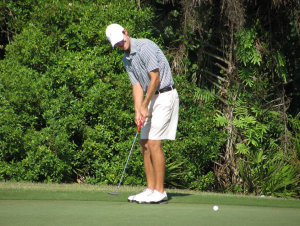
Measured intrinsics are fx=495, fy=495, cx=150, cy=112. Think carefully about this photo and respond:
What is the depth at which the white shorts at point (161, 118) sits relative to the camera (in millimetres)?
5664

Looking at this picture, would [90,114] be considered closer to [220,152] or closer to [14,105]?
[14,105]

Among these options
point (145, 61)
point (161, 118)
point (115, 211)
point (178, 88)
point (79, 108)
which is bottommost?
point (115, 211)

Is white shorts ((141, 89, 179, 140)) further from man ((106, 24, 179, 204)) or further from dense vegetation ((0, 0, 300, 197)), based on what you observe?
dense vegetation ((0, 0, 300, 197))

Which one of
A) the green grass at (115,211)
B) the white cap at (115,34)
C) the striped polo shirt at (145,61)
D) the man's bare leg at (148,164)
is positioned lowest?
the green grass at (115,211)

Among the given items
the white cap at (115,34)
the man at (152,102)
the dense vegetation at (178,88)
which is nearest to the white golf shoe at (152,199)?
the man at (152,102)

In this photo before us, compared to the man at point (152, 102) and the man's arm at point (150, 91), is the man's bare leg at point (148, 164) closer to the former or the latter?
the man at point (152, 102)

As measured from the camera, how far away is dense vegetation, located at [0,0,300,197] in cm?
876

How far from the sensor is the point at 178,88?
31.2 feet

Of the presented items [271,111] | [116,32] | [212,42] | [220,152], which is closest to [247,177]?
[220,152]

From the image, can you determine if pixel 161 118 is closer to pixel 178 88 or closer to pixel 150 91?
pixel 150 91

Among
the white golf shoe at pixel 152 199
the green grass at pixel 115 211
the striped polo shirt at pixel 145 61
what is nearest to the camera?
the green grass at pixel 115 211

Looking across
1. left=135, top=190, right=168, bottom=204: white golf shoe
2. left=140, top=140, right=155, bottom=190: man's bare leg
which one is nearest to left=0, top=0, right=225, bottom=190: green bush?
left=140, top=140, right=155, bottom=190: man's bare leg

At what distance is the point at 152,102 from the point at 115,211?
5.12 ft

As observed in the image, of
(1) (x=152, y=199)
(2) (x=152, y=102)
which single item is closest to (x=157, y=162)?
(1) (x=152, y=199)
